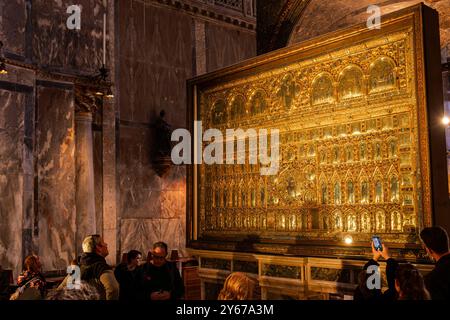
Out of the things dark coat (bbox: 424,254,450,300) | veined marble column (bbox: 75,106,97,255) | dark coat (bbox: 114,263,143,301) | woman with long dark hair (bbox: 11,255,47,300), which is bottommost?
dark coat (bbox: 114,263,143,301)

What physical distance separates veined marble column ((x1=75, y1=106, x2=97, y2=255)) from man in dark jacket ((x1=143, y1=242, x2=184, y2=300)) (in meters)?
5.18

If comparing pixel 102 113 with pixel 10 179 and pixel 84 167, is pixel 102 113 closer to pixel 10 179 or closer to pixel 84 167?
pixel 84 167

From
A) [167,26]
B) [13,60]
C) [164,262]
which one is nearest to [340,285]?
[164,262]

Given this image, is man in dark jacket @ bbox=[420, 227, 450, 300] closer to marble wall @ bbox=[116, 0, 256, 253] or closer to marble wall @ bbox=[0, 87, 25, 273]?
marble wall @ bbox=[0, 87, 25, 273]

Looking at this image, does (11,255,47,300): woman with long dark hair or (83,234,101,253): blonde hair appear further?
(83,234,101,253): blonde hair

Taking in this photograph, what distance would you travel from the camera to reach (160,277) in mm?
6273

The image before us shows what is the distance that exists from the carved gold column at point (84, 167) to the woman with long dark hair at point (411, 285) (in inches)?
341

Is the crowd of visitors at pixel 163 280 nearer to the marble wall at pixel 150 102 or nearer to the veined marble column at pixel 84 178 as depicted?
the veined marble column at pixel 84 178

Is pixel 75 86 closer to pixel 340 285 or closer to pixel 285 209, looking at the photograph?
pixel 285 209

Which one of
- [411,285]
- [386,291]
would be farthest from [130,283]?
[411,285]

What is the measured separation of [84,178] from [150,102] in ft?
8.85

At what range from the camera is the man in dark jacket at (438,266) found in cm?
382

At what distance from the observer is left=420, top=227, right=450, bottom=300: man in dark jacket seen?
3824 millimetres

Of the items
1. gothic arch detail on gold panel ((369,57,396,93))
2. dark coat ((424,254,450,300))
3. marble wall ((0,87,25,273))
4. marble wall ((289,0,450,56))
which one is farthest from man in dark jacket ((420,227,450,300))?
marble wall ((0,87,25,273))
